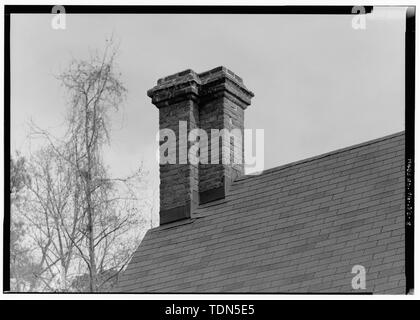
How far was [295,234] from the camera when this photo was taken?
1908cm

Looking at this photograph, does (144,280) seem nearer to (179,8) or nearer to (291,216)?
(291,216)

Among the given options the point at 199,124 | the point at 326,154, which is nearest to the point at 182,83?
the point at 199,124

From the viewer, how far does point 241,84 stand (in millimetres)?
21172

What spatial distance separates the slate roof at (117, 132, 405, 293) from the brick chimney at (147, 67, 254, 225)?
0.25 m

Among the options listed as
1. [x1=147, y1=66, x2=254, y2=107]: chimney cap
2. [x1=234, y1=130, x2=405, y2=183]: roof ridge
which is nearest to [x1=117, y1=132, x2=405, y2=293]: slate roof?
[x1=234, y1=130, x2=405, y2=183]: roof ridge

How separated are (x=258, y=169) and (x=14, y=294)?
15.6ft

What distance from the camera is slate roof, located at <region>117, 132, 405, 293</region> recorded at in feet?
59.9

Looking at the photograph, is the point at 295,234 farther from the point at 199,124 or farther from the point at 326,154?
the point at 199,124

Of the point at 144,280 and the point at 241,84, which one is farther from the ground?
the point at 241,84

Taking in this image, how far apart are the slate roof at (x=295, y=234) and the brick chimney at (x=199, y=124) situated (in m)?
0.25

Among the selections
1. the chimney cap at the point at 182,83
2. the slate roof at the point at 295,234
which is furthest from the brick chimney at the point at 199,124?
the slate roof at the point at 295,234

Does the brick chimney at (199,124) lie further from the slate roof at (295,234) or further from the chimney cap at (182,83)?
the slate roof at (295,234)

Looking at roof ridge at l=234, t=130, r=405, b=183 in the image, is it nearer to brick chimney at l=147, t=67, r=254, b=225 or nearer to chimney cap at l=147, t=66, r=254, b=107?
brick chimney at l=147, t=67, r=254, b=225
